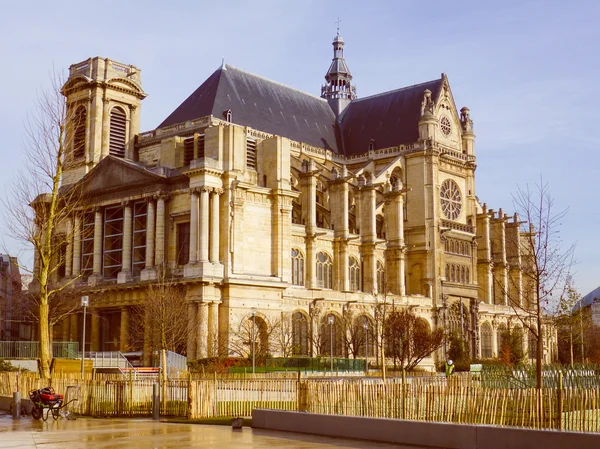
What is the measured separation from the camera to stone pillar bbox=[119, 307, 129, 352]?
2144 inches

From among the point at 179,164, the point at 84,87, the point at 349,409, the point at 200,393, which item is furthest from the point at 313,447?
the point at 84,87

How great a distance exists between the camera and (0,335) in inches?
2990

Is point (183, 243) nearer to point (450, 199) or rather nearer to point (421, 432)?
point (450, 199)

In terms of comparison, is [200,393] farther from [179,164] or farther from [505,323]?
[505,323]

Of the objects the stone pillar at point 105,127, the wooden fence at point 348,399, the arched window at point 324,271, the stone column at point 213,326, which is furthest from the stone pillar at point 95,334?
the wooden fence at point 348,399

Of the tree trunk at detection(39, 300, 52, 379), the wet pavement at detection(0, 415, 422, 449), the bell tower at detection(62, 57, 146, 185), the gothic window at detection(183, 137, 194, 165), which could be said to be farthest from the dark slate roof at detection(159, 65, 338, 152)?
the wet pavement at detection(0, 415, 422, 449)

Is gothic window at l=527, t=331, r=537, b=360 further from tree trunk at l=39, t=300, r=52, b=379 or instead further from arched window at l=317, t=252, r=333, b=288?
tree trunk at l=39, t=300, r=52, b=379

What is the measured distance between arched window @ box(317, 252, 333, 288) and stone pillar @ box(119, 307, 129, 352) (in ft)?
50.3

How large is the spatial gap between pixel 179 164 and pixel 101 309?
1152 cm

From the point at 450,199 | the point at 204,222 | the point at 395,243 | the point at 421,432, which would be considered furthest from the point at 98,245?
the point at 421,432

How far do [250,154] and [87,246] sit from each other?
1458 cm

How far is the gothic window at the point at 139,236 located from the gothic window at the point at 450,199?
1224 inches

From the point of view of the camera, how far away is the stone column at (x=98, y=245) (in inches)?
2328

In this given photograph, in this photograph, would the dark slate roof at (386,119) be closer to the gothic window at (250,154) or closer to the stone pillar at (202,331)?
the gothic window at (250,154)
